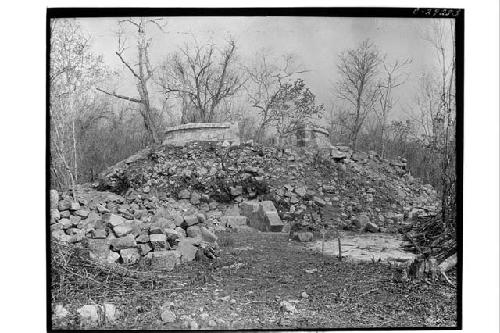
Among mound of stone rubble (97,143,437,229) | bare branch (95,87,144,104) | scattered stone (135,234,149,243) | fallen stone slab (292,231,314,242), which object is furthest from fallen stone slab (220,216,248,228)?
bare branch (95,87,144,104)

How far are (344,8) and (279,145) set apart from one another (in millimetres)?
1379

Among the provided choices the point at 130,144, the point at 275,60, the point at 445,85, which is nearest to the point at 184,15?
the point at 275,60

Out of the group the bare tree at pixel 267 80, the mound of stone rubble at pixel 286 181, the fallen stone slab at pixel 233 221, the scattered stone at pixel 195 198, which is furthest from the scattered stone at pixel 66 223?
the bare tree at pixel 267 80

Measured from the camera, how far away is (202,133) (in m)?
4.72

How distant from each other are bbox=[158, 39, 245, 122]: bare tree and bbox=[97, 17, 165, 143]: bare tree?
0.51ft

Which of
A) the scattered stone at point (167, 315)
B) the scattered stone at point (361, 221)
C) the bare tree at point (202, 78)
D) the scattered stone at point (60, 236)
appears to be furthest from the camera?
the scattered stone at point (361, 221)

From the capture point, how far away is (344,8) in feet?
14.6

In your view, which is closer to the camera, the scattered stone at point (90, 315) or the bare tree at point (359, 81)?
the scattered stone at point (90, 315)

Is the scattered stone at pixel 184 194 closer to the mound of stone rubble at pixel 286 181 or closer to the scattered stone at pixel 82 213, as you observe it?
the mound of stone rubble at pixel 286 181

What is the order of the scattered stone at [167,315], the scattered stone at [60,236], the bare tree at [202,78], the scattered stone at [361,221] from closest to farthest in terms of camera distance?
1. the scattered stone at [167,315]
2. the scattered stone at [60,236]
3. the bare tree at [202,78]
4. the scattered stone at [361,221]

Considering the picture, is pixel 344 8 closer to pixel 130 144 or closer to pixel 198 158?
pixel 198 158

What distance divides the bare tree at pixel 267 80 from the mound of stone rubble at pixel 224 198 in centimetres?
34

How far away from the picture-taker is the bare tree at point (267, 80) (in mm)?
4574

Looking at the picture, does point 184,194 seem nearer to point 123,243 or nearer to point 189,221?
point 189,221
